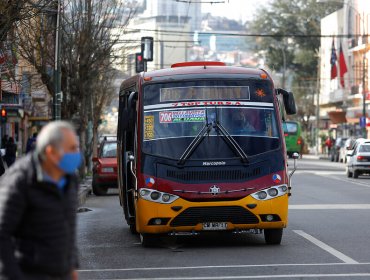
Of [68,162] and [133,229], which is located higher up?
[68,162]

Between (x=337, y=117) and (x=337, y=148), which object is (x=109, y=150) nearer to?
(x=337, y=148)

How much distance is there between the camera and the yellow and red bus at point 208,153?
49.3ft

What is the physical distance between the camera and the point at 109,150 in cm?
3319

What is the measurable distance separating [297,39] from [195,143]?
92.9 meters

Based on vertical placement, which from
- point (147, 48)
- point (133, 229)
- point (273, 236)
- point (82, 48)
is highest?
point (147, 48)

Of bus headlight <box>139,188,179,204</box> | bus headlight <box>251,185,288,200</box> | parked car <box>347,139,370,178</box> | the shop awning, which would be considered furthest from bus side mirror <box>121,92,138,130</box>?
the shop awning

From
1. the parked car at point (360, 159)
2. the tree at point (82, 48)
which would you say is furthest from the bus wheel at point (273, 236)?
the parked car at point (360, 159)

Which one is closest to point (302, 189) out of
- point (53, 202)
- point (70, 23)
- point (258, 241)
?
point (70, 23)

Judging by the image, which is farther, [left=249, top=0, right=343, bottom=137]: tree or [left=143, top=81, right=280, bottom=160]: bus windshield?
[left=249, top=0, right=343, bottom=137]: tree

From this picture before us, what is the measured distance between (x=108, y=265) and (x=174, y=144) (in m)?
2.59

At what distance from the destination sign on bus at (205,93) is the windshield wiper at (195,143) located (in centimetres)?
57

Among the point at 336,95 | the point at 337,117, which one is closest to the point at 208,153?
the point at 336,95

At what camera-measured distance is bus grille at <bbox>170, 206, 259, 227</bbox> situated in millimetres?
15000

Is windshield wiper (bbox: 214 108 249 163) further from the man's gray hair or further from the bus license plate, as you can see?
the man's gray hair
